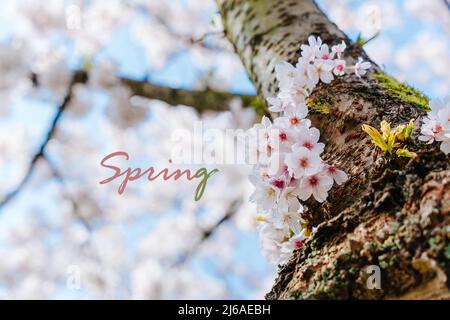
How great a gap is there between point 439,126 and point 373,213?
202mm

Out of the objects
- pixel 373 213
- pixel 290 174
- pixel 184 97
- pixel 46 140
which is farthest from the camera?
pixel 46 140

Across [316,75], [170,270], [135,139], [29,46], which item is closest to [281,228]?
[316,75]

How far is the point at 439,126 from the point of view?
0.77 meters

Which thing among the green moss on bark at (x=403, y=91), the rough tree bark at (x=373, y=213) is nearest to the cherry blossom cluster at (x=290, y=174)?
the rough tree bark at (x=373, y=213)

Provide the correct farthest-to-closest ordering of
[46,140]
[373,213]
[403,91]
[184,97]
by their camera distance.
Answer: [46,140]
[184,97]
[403,91]
[373,213]

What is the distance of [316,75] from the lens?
1135 mm

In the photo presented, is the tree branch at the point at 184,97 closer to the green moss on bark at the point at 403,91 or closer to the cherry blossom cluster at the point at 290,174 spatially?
the green moss on bark at the point at 403,91

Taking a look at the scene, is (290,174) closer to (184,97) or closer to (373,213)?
(373,213)

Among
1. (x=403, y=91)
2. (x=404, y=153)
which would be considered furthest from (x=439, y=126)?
(x=403, y=91)

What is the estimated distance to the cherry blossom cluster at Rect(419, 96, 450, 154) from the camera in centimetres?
74

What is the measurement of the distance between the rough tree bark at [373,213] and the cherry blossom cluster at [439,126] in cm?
2

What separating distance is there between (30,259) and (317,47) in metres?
6.02

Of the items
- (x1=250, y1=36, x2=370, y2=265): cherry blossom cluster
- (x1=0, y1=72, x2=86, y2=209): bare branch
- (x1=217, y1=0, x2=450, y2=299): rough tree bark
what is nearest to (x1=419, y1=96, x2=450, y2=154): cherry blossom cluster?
(x1=217, y1=0, x2=450, y2=299): rough tree bark
